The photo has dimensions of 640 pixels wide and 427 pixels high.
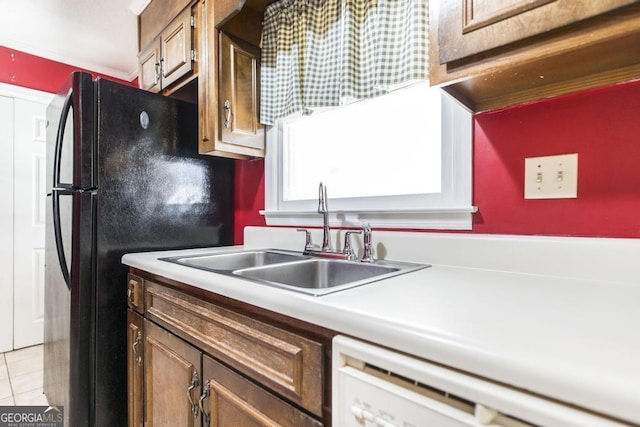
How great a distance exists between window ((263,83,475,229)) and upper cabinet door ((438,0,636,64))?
384 mm

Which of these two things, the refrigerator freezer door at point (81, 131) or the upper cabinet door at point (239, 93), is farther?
the upper cabinet door at point (239, 93)

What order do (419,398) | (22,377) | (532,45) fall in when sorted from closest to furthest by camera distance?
(419,398) → (532,45) → (22,377)

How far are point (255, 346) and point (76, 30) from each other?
8.99 ft

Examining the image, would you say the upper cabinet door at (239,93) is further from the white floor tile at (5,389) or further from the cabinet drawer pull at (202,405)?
the white floor tile at (5,389)

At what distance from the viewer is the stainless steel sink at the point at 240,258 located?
136 cm

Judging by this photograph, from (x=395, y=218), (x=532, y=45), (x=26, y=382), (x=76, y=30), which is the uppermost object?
(x=76, y=30)

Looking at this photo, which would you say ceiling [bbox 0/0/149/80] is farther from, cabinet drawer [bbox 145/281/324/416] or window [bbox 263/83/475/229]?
cabinet drawer [bbox 145/281/324/416]

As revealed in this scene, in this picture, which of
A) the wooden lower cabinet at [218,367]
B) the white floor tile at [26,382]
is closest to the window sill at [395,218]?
the wooden lower cabinet at [218,367]

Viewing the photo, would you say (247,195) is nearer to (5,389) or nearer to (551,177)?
(551,177)

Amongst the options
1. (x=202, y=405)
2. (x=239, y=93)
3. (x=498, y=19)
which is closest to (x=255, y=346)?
(x=202, y=405)

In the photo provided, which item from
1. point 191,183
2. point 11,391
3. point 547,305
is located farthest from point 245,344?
point 11,391

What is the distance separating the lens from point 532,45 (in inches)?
25.7

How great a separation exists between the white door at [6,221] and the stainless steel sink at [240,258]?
2.17 m

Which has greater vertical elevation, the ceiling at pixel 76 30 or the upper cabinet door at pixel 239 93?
the ceiling at pixel 76 30
